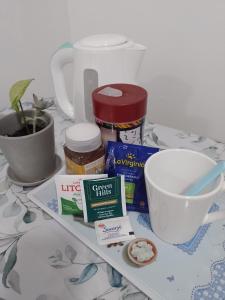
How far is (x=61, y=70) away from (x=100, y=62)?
0.14 m

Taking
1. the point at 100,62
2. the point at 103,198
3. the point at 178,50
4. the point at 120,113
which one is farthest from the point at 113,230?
the point at 178,50

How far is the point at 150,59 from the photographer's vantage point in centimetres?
91

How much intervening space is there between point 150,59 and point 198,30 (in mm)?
185

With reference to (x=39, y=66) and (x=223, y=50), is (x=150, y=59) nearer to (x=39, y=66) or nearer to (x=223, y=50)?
(x=223, y=50)

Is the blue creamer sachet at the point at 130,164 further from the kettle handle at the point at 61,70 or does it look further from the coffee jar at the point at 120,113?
the kettle handle at the point at 61,70

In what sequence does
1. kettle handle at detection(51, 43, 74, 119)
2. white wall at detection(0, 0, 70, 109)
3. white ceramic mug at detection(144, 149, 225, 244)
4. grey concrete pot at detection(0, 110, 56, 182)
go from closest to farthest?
white ceramic mug at detection(144, 149, 225, 244) < grey concrete pot at detection(0, 110, 56, 182) < kettle handle at detection(51, 43, 74, 119) < white wall at detection(0, 0, 70, 109)

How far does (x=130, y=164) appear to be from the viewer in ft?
1.24

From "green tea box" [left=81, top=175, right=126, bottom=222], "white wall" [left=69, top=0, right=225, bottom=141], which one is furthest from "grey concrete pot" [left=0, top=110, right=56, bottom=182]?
"white wall" [left=69, top=0, right=225, bottom=141]

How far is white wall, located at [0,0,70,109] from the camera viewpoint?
2.48ft

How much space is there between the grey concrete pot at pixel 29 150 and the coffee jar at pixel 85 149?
0.18 feet

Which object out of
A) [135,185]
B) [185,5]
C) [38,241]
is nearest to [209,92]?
[185,5]

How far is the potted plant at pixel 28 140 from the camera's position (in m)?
0.40

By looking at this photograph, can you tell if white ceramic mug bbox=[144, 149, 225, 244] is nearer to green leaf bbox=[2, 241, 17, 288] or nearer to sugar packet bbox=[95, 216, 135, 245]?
sugar packet bbox=[95, 216, 135, 245]

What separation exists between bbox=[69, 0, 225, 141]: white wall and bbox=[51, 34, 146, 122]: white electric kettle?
40 cm
